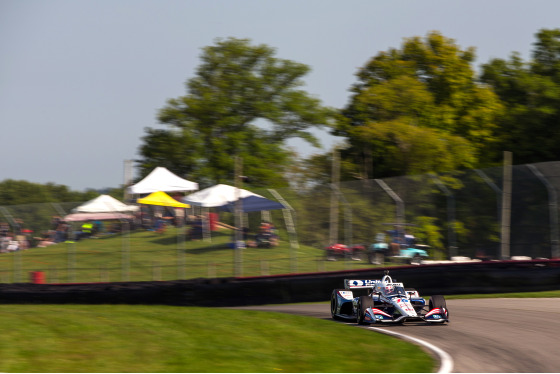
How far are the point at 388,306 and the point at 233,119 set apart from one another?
2650cm

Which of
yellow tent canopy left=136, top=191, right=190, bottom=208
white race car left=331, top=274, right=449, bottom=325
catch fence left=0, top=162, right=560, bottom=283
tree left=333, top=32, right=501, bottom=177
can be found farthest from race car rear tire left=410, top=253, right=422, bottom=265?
tree left=333, top=32, right=501, bottom=177

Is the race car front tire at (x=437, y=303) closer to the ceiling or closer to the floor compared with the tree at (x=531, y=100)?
closer to the floor

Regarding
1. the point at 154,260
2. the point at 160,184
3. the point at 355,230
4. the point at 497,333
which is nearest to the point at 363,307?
the point at 497,333

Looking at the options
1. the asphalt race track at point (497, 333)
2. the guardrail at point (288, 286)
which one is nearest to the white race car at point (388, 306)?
the asphalt race track at point (497, 333)

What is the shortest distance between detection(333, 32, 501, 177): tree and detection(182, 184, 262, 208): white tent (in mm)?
12123

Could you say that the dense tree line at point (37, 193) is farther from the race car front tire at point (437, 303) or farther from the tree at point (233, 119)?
the race car front tire at point (437, 303)

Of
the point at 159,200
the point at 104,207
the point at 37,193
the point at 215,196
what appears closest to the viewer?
the point at 215,196

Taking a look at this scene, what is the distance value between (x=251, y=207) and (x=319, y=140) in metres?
18.9

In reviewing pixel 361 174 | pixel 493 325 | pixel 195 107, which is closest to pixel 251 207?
pixel 493 325

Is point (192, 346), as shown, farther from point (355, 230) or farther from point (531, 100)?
point (531, 100)

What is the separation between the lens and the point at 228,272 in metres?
19.3

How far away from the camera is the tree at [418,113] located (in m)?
32.5

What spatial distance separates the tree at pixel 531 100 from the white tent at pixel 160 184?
15.0 m

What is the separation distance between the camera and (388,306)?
12281 mm
